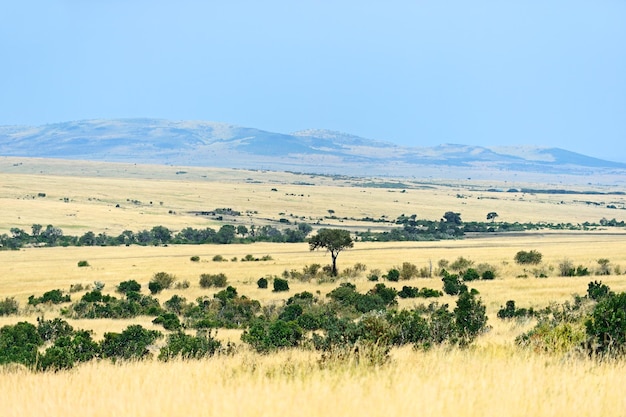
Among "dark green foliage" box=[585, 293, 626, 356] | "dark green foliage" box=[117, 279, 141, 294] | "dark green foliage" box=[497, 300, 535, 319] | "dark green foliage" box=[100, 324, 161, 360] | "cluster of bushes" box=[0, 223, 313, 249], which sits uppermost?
"dark green foliage" box=[585, 293, 626, 356]

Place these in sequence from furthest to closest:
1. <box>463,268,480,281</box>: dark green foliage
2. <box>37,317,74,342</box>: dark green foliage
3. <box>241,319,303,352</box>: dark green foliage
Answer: <box>463,268,480,281</box>: dark green foliage, <box>37,317,74,342</box>: dark green foliage, <box>241,319,303,352</box>: dark green foliage

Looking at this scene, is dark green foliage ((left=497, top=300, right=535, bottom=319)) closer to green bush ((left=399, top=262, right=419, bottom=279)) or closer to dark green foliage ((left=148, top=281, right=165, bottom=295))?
green bush ((left=399, top=262, right=419, bottom=279))

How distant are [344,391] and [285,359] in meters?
4.21

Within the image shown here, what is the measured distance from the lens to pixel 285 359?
437 inches

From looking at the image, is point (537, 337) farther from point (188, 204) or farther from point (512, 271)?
point (188, 204)

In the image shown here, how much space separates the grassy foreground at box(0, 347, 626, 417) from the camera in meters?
6.45

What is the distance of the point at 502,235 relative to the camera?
102 metres

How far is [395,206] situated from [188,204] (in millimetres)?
45470

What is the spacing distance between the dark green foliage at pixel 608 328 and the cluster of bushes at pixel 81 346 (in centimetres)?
600

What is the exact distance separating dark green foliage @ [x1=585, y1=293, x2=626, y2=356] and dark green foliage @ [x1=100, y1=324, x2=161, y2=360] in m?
10.5

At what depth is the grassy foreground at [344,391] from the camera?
645 centimetres

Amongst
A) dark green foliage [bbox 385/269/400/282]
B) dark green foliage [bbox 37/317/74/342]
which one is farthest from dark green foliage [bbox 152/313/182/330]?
dark green foliage [bbox 385/269/400/282]

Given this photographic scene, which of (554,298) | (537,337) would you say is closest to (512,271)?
(554,298)

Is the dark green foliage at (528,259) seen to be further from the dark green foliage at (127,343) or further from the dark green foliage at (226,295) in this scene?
the dark green foliage at (127,343)
